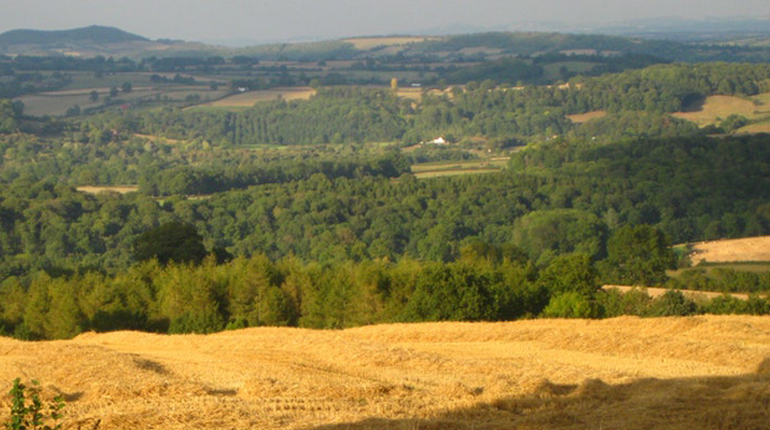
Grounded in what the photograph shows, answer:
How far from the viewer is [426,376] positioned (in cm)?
2167

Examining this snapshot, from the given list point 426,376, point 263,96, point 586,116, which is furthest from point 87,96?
point 426,376

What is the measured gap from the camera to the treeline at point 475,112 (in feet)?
485

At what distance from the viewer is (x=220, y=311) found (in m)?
39.3

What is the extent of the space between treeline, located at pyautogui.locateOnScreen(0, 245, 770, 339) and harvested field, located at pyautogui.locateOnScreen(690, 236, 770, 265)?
88.6 ft

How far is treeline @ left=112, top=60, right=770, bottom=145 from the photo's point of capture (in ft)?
485

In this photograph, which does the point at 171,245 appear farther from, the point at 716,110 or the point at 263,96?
the point at 263,96

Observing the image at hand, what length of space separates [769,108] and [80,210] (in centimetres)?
8944

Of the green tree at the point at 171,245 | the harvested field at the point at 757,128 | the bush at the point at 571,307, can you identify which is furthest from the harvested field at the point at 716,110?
the bush at the point at 571,307

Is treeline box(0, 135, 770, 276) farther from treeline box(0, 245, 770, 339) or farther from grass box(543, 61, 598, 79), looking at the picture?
grass box(543, 61, 598, 79)

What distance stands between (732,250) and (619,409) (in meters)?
54.6

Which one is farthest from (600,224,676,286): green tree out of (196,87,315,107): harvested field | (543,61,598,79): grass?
(543,61,598,79): grass

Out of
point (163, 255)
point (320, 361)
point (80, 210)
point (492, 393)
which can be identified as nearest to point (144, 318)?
point (163, 255)

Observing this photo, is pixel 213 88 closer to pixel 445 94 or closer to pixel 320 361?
pixel 445 94

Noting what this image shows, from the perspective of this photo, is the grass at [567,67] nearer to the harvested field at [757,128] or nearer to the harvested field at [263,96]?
the harvested field at [263,96]
